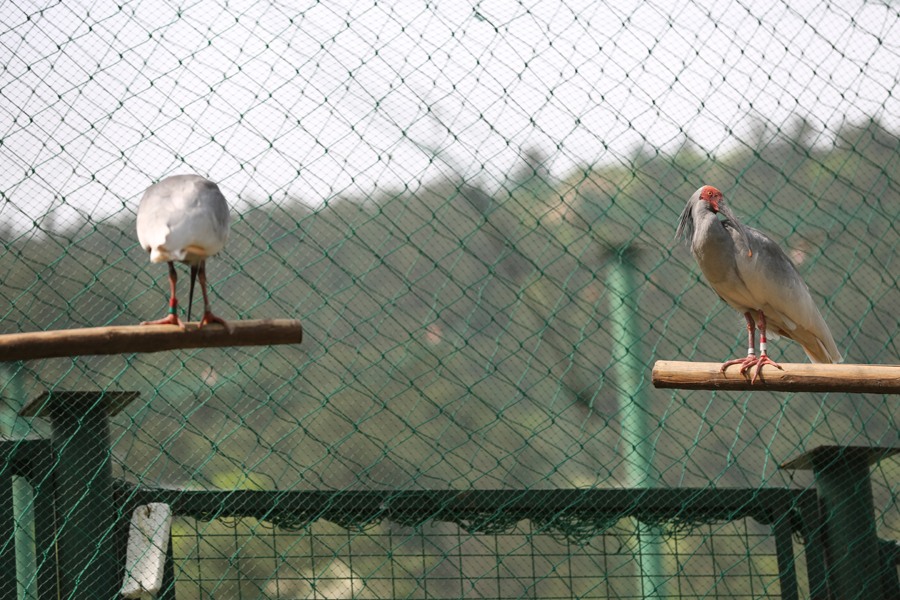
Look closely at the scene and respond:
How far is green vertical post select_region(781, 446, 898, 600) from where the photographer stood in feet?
6.46

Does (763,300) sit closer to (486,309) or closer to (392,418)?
(486,309)

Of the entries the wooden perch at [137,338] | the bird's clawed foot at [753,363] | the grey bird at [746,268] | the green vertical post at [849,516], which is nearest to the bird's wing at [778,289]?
the grey bird at [746,268]

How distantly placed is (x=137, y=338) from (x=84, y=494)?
659 millimetres

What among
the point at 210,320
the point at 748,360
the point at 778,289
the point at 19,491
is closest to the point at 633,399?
the point at 748,360

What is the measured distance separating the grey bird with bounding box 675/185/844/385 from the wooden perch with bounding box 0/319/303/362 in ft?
3.57

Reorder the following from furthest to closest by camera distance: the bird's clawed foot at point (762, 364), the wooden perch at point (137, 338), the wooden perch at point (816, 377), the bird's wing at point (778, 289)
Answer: the bird's wing at point (778, 289) < the bird's clawed foot at point (762, 364) < the wooden perch at point (816, 377) < the wooden perch at point (137, 338)

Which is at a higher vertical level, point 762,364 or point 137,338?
point 762,364

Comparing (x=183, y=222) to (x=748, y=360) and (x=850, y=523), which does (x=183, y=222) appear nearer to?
(x=748, y=360)

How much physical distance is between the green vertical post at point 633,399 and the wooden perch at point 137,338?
1.05 m

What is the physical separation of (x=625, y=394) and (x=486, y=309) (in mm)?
457

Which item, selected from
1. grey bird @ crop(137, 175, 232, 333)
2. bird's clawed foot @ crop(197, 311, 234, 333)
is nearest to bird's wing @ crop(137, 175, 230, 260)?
grey bird @ crop(137, 175, 232, 333)

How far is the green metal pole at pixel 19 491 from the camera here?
1652 mm

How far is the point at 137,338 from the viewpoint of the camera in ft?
4.03

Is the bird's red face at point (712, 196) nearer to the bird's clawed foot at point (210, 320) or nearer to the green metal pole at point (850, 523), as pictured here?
the green metal pole at point (850, 523)
